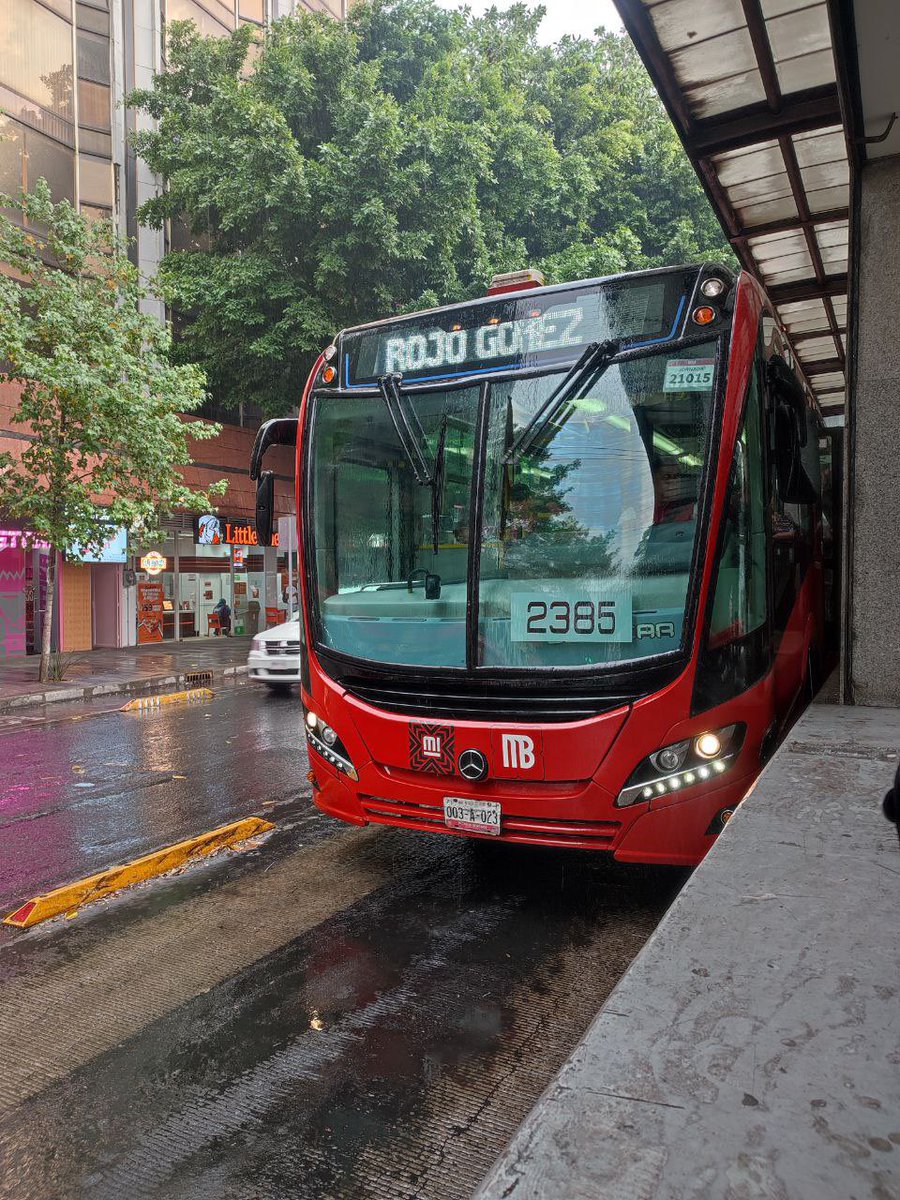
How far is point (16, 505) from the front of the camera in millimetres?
14742

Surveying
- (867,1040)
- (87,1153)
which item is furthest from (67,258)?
(867,1040)

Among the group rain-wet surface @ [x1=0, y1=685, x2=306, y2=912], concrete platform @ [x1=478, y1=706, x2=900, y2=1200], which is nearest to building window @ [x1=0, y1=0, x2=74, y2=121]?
rain-wet surface @ [x1=0, y1=685, x2=306, y2=912]

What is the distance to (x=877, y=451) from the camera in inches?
248

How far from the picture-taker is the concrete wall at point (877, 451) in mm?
6211

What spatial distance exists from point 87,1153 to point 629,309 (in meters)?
4.26

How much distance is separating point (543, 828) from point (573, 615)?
3.54 feet

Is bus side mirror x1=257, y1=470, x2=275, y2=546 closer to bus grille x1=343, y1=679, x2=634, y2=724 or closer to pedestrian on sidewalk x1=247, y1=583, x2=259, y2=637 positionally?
bus grille x1=343, y1=679, x2=634, y2=724

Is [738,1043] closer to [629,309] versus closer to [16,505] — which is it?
[629,309]

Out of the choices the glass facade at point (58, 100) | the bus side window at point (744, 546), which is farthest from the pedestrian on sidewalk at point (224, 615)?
the bus side window at point (744, 546)

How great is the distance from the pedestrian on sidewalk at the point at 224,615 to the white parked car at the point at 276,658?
12.8 metres

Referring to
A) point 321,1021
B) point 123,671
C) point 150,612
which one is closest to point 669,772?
point 321,1021

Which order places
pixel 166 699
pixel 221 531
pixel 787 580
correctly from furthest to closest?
pixel 221 531 < pixel 166 699 < pixel 787 580

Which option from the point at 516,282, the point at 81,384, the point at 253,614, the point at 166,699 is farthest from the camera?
Answer: the point at 253,614

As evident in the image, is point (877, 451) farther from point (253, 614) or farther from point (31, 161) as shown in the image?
point (253, 614)
